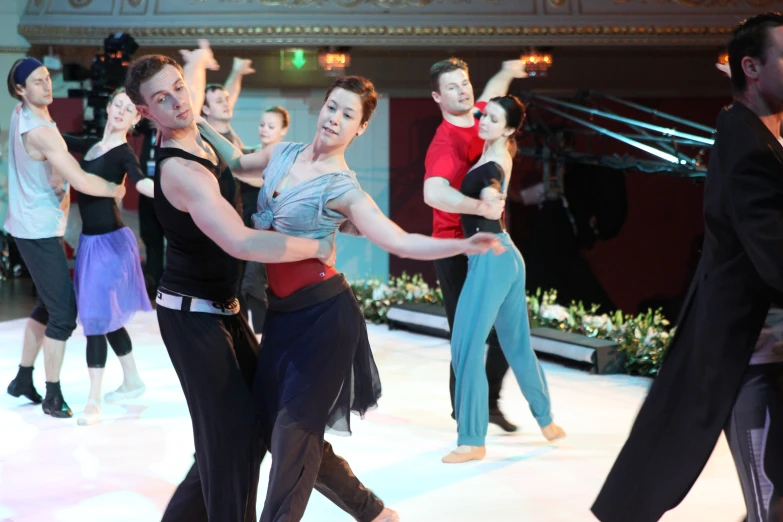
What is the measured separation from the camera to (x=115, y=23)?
9.25 metres

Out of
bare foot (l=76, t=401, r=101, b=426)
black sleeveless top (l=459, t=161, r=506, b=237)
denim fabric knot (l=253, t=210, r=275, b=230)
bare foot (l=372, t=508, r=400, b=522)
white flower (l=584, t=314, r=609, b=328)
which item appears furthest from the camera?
white flower (l=584, t=314, r=609, b=328)

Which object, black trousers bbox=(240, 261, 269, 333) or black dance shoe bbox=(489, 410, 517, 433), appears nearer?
black dance shoe bbox=(489, 410, 517, 433)

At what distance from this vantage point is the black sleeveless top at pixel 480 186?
12.6ft

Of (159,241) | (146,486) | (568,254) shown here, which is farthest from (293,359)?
(568,254)

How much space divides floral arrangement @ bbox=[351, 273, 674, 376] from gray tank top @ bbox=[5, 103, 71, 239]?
3.06m

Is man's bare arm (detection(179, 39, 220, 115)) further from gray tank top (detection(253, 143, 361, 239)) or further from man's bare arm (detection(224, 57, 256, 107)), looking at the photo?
gray tank top (detection(253, 143, 361, 239))

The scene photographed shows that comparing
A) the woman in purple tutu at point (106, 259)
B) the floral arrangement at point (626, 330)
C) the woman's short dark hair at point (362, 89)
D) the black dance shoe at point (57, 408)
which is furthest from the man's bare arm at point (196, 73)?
the floral arrangement at point (626, 330)

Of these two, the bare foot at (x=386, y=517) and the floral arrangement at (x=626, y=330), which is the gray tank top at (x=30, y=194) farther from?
the floral arrangement at (x=626, y=330)

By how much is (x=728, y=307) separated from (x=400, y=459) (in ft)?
7.21

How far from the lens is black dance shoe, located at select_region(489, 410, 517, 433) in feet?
14.5

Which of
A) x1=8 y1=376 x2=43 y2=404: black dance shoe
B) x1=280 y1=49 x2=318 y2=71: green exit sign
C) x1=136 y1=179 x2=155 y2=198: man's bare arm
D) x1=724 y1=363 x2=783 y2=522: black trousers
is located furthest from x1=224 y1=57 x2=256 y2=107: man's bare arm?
x1=280 y1=49 x2=318 y2=71: green exit sign

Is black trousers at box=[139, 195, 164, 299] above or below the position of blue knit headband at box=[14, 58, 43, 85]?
below

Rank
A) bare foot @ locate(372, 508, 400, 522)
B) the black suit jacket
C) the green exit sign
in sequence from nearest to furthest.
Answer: the black suit jacket
bare foot @ locate(372, 508, 400, 522)
the green exit sign

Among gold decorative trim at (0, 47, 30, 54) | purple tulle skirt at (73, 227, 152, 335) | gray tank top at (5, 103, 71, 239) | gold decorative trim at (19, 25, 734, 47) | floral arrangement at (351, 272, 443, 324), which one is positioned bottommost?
floral arrangement at (351, 272, 443, 324)
